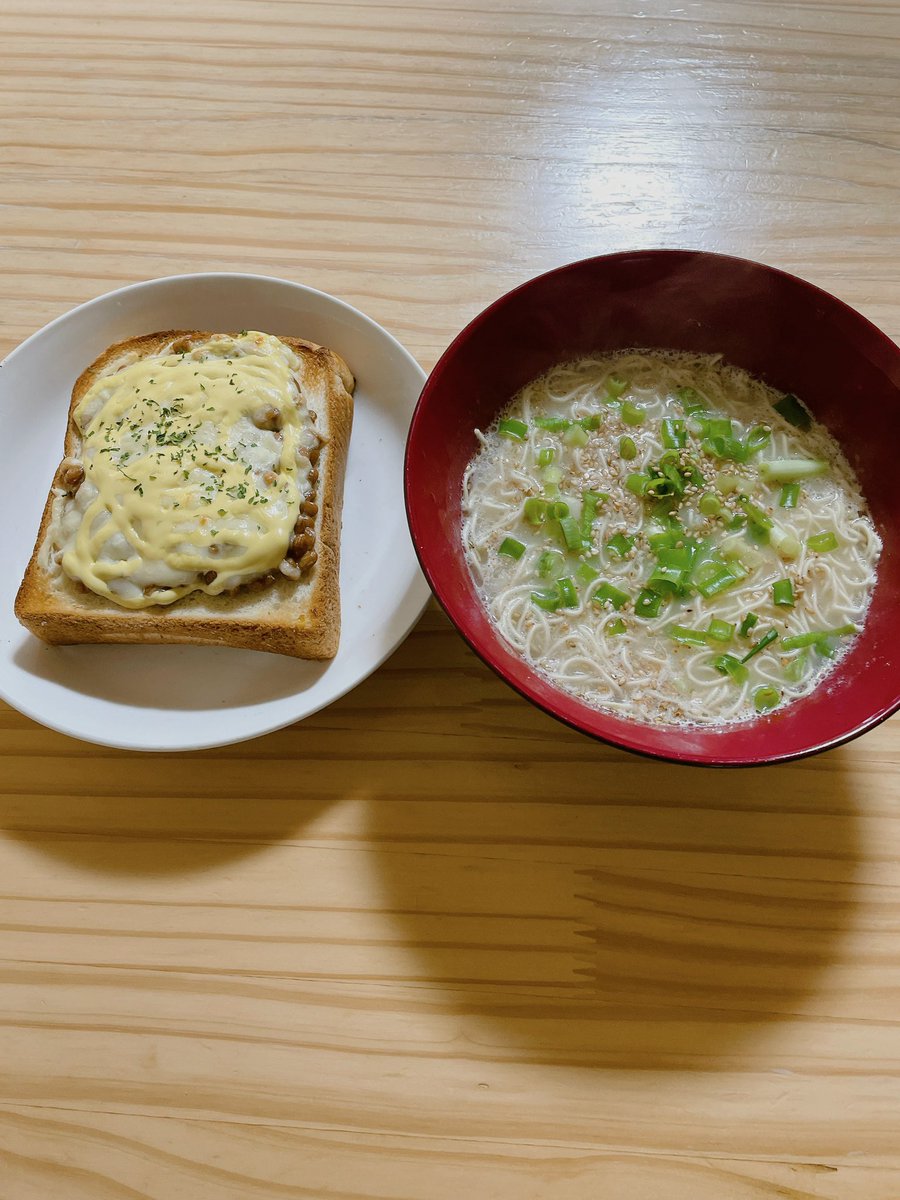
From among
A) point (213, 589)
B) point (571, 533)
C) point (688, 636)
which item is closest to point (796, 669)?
point (688, 636)

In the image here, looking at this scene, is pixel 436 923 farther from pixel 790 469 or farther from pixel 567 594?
pixel 790 469

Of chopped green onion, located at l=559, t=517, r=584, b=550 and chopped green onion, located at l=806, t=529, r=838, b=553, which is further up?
chopped green onion, located at l=806, t=529, r=838, b=553

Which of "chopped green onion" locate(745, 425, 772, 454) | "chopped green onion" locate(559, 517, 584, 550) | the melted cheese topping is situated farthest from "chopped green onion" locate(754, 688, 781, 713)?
the melted cheese topping

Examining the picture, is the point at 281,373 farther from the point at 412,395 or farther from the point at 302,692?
the point at 302,692

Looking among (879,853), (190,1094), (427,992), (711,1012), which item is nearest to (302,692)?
(427,992)

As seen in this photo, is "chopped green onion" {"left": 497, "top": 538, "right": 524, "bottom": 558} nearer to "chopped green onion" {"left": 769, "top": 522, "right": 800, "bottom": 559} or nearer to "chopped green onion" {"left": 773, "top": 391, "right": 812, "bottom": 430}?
"chopped green onion" {"left": 769, "top": 522, "right": 800, "bottom": 559}

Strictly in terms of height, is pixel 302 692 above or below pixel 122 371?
below
